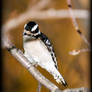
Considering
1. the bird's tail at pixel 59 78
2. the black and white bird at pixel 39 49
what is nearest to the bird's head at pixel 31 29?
the black and white bird at pixel 39 49

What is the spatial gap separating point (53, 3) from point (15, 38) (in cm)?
16

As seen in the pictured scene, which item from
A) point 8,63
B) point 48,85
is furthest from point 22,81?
point 48,85

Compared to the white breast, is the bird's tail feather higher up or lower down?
lower down

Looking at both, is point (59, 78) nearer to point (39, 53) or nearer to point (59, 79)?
point (59, 79)

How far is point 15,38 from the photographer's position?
753 mm

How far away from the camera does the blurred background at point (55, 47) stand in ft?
2.47

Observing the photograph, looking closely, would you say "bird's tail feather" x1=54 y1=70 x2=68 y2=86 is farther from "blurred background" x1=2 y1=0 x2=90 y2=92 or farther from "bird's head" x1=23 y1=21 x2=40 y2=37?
"bird's head" x1=23 y1=21 x2=40 y2=37

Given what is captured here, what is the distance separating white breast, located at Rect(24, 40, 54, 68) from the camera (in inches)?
33.0

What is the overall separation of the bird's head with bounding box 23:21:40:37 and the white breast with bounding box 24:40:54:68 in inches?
1.2

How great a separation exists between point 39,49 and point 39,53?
14mm

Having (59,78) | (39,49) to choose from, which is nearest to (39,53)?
(39,49)

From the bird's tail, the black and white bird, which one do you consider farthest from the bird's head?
the bird's tail

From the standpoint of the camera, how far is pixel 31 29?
32.2 inches

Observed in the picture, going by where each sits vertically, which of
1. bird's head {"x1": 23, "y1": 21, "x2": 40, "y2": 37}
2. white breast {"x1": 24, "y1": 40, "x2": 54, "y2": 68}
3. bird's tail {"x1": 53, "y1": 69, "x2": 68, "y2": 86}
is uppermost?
bird's head {"x1": 23, "y1": 21, "x2": 40, "y2": 37}
